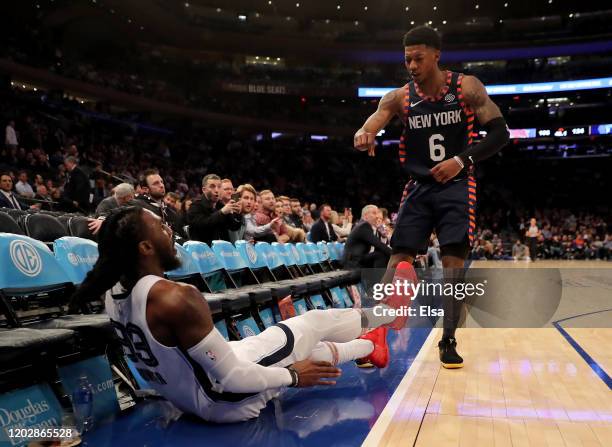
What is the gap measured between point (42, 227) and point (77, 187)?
437 centimetres

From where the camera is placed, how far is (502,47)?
26031 millimetres

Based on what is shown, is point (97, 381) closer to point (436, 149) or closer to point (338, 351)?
point (338, 351)

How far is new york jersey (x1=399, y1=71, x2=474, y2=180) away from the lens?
→ 11.3 ft

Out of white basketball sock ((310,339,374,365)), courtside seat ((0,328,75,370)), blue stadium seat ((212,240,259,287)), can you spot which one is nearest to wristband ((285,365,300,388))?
white basketball sock ((310,339,374,365))

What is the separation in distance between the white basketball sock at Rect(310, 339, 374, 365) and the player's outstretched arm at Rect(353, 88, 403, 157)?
3.78ft

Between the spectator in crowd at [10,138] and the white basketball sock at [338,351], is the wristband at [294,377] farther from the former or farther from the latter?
the spectator in crowd at [10,138]

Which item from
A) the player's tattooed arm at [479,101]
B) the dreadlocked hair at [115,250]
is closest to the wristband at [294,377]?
the dreadlocked hair at [115,250]

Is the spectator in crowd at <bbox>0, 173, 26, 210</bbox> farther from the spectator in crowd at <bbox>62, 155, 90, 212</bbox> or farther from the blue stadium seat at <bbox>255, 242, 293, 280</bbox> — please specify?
the blue stadium seat at <bbox>255, 242, 293, 280</bbox>

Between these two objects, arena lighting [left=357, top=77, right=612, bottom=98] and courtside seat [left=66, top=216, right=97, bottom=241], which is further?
arena lighting [left=357, top=77, right=612, bottom=98]

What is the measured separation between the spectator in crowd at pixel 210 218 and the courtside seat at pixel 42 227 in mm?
1529

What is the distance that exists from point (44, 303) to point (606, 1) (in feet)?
91.8

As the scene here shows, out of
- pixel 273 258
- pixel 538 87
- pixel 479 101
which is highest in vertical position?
pixel 538 87

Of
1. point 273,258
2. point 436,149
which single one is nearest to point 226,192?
point 273,258

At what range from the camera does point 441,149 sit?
137 inches
